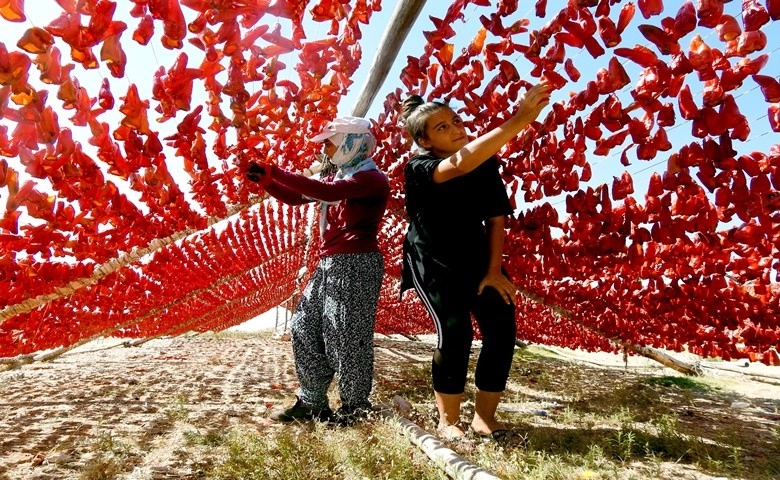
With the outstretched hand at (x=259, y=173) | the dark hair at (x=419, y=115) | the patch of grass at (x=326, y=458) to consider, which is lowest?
the patch of grass at (x=326, y=458)

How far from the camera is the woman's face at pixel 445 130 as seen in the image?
6.89ft

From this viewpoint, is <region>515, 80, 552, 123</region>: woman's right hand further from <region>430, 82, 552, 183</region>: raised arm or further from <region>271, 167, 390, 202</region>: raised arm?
<region>271, 167, 390, 202</region>: raised arm

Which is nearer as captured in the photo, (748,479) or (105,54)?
(105,54)

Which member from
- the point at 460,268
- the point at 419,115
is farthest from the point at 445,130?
the point at 460,268

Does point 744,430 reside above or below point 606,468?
below

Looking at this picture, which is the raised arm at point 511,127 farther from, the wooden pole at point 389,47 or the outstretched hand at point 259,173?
the wooden pole at point 389,47

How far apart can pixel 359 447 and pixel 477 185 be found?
1.18m

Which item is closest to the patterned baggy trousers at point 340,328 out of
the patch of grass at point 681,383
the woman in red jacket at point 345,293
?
the woman in red jacket at point 345,293

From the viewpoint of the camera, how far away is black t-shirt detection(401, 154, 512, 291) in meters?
2.07

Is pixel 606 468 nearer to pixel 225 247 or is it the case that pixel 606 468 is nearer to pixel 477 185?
pixel 477 185

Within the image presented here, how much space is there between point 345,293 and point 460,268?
0.69 m

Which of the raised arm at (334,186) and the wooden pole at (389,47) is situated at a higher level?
the wooden pole at (389,47)

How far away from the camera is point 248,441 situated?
200cm

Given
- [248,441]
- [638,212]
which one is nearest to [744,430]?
[638,212]
